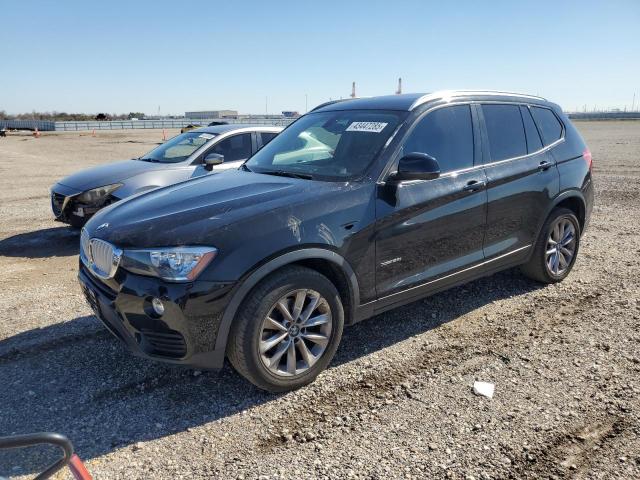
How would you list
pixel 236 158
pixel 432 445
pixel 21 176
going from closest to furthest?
pixel 432 445
pixel 236 158
pixel 21 176

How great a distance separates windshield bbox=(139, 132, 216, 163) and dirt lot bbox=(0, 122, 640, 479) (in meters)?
3.07

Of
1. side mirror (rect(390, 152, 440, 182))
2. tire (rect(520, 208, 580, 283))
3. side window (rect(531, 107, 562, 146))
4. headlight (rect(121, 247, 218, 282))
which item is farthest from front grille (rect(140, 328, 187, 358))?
side window (rect(531, 107, 562, 146))

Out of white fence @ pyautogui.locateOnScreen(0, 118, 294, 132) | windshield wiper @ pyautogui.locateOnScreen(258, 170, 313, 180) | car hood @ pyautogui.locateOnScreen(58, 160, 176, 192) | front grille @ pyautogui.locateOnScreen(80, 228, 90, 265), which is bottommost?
front grille @ pyautogui.locateOnScreen(80, 228, 90, 265)

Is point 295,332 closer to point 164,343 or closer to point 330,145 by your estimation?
point 164,343

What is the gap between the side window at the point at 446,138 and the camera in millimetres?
4016

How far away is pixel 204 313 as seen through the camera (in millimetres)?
3020

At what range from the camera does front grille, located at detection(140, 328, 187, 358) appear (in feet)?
10.1

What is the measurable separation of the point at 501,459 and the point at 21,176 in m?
16.3

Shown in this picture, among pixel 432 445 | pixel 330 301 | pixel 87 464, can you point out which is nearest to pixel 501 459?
pixel 432 445

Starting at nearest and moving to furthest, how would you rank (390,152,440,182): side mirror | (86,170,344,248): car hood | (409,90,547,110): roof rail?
(86,170,344,248): car hood
(390,152,440,182): side mirror
(409,90,547,110): roof rail

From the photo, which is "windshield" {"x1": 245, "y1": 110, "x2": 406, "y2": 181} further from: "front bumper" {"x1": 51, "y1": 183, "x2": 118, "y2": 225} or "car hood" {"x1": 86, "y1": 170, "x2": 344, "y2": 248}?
"front bumper" {"x1": 51, "y1": 183, "x2": 118, "y2": 225}

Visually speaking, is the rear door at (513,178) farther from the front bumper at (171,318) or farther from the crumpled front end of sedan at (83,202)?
the crumpled front end of sedan at (83,202)

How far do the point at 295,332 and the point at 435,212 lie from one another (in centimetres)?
145

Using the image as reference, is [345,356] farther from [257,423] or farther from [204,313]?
[204,313]
